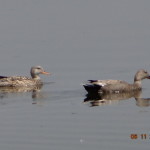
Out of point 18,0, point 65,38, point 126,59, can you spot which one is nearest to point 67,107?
point 126,59

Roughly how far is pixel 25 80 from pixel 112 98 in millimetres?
3366

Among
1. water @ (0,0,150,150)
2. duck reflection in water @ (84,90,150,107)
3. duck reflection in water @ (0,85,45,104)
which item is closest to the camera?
water @ (0,0,150,150)

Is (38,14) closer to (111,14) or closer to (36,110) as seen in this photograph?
(111,14)

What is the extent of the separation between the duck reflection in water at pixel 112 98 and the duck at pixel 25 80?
242 cm

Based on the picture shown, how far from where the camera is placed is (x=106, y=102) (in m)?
19.2

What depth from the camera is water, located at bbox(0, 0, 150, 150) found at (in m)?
15.2

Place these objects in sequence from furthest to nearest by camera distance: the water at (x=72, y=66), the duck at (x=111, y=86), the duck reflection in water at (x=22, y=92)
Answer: the duck at (x=111, y=86)
the duck reflection in water at (x=22, y=92)
the water at (x=72, y=66)

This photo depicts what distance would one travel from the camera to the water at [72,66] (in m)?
15.2

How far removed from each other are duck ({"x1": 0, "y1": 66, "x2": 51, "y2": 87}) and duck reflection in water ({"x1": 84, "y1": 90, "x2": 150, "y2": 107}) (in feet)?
7.94
